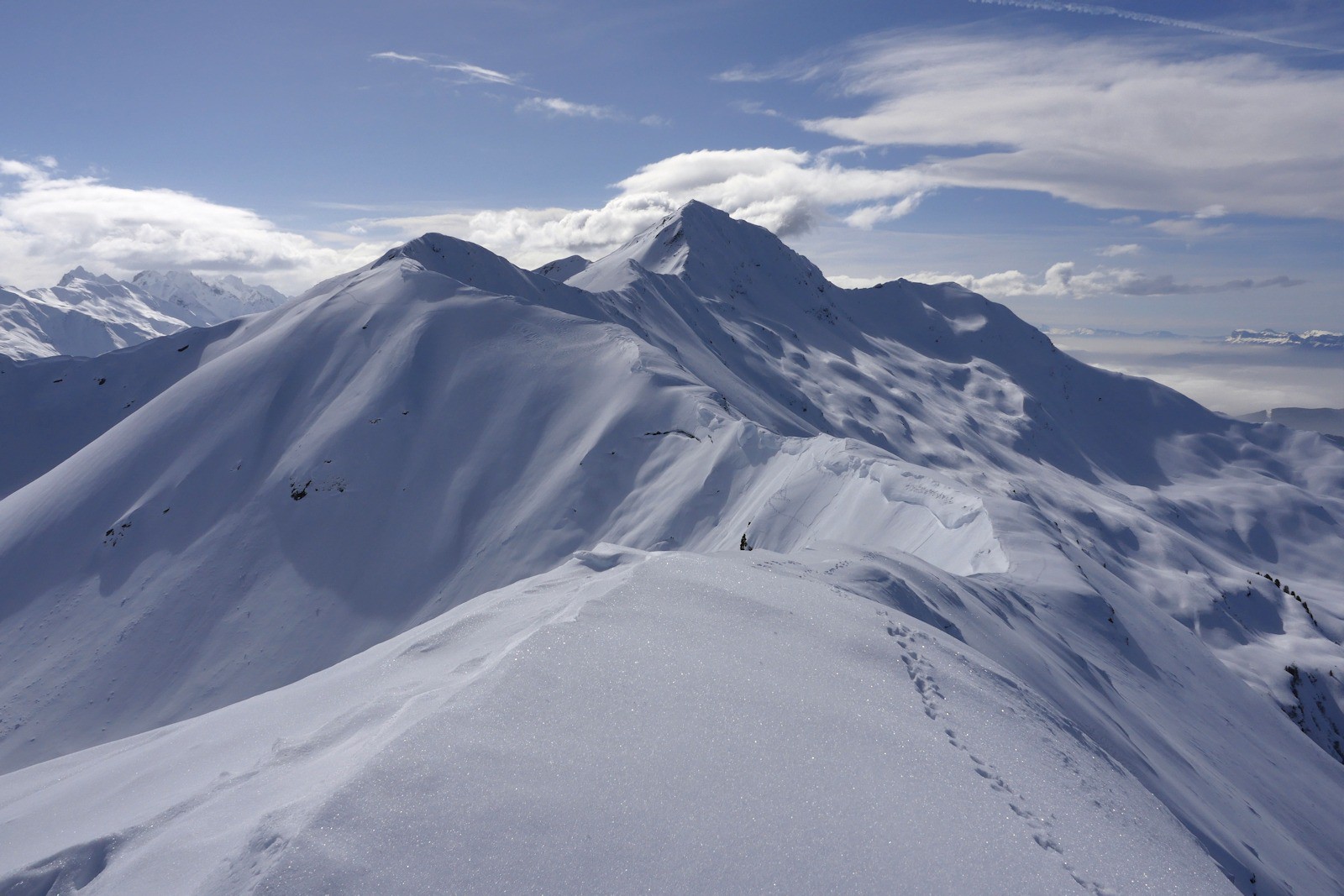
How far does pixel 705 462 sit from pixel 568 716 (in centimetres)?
3178

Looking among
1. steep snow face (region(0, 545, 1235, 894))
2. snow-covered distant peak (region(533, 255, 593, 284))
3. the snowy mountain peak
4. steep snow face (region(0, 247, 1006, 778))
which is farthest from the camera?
snow-covered distant peak (region(533, 255, 593, 284))

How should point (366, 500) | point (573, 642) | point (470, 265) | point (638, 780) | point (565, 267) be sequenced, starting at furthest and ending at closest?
point (565, 267) < point (470, 265) < point (366, 500) < point (573, 642) < point (638, 780)

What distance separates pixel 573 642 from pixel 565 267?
441ft

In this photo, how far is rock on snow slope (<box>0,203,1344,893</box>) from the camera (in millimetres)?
6934

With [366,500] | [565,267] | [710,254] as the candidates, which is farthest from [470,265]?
[710,254]

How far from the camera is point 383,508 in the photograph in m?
44.5

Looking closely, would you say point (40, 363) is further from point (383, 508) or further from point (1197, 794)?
point (1197, 794)

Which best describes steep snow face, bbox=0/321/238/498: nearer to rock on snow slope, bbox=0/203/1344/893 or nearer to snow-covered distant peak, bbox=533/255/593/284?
rock on snow slope, bbox=0/203/1344/893

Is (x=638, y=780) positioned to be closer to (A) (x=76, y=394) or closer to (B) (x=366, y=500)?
(B) (x=366, y=500)

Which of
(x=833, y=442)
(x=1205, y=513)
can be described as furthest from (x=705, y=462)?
(x=1205, y=513)

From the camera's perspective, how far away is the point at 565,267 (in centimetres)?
13712

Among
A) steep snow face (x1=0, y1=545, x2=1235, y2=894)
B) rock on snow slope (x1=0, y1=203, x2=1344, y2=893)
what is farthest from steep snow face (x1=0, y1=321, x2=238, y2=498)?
steep snow face (x1=0, y1=545, x2=1235, y2=894)

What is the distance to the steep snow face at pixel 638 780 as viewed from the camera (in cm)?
634

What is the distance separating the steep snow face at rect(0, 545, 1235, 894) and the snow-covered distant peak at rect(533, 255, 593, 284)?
127911 millimetres
